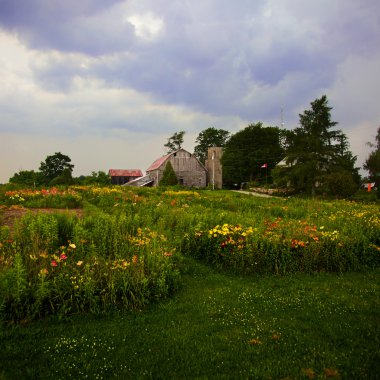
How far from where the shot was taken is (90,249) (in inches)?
241

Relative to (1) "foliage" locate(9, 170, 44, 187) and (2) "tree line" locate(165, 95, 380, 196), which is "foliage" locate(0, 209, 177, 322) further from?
(1) "foliage" locate(9, 170, 44, 187)

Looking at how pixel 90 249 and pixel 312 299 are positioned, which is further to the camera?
pixel 90 249

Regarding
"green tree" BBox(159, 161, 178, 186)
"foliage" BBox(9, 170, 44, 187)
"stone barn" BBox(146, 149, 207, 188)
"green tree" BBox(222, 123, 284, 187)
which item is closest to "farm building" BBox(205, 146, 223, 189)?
"green tree" BBox(222, 123, 284, 187)

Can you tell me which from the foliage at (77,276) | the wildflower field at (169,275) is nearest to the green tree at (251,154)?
the wildflower field at (169,275)

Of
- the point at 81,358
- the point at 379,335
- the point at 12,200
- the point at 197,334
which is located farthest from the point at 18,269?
Answer: the point at 12,200

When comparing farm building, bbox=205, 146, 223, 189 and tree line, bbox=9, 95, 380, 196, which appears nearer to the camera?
tree line, bbox=9, 95, 380, 196

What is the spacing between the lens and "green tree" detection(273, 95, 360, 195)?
1068 inches

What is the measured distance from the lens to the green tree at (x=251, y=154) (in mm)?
50188

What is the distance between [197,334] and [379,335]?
2.38 meters

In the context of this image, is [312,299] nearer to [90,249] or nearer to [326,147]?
[90,249]

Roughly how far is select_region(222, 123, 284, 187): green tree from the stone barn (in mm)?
5564

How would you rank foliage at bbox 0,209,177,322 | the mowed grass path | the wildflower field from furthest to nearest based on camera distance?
foliage at bbox 0,209,177,322, the wildflower field, the mowed grass path

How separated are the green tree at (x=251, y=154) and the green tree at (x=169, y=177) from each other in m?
11.4

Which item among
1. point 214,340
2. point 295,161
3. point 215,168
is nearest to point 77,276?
point 214,340
